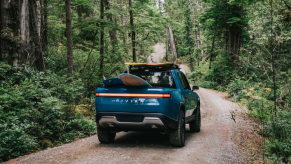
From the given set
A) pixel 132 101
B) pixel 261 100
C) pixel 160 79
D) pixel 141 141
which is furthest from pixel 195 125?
pixel 261 100

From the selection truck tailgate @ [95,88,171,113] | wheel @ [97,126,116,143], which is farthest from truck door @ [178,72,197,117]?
wheel @ [97,126,116,143]

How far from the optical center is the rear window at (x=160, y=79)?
20.4ft

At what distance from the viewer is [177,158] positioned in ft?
16.7

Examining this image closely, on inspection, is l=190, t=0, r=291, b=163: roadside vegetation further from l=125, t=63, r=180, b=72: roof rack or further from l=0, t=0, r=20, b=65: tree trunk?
l=0, t=0, r=20, b=65: tree trunk

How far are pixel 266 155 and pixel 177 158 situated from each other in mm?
2697

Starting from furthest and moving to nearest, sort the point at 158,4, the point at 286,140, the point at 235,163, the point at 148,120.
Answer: the point at 158,4
the point at 286,140
the point at 148,120
the point at 235,163

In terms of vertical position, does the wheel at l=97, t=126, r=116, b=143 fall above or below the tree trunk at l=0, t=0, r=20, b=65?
below

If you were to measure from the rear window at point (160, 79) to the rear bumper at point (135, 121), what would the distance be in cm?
105

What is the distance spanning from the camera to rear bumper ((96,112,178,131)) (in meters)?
5.33

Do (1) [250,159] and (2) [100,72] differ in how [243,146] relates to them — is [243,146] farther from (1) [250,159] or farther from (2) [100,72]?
(2) [100,72]

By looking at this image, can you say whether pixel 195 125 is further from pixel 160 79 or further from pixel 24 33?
pixel 24 33

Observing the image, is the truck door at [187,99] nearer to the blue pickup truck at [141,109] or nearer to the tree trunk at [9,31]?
the blue pickup truck at [141,109]

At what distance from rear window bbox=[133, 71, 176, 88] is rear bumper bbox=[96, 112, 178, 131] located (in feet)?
3.45

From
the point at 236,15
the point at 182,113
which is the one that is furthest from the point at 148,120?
the point at 236,15
